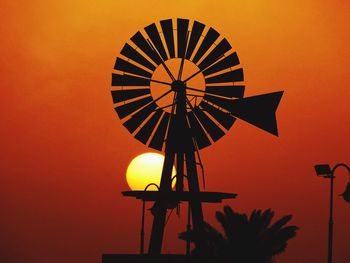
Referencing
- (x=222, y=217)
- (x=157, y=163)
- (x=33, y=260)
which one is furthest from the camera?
(x=33, y=260)

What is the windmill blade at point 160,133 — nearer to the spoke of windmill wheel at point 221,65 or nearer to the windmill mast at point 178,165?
the windmill mast at point 178,165

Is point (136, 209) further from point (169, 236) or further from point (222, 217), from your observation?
point (222, 217)

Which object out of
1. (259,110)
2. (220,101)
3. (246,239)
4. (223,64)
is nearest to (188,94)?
(220,101)

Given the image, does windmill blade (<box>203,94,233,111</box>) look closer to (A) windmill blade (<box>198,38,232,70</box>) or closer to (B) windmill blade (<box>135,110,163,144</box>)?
(A) windmill blade (<box>198,38,232,70</box>)

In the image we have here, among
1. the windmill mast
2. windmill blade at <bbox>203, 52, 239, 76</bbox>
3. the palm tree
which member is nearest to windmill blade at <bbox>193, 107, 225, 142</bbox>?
the windmill mast

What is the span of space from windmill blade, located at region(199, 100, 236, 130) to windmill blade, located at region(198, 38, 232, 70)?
219 millimetres

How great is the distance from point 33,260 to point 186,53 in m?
2.06

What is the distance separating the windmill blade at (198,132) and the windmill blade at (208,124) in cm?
2

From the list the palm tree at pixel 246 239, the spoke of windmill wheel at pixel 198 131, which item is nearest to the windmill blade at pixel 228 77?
the spoke of windmill wheel at pixel 198 131

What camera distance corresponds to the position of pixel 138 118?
387 centimetres

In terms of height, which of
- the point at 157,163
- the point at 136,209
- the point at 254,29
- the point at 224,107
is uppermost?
the point at 254,29

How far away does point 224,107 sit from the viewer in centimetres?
381

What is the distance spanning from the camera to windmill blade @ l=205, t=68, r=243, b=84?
3883mm

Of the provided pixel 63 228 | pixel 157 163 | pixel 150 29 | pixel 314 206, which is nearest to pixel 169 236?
pixel 63 228
